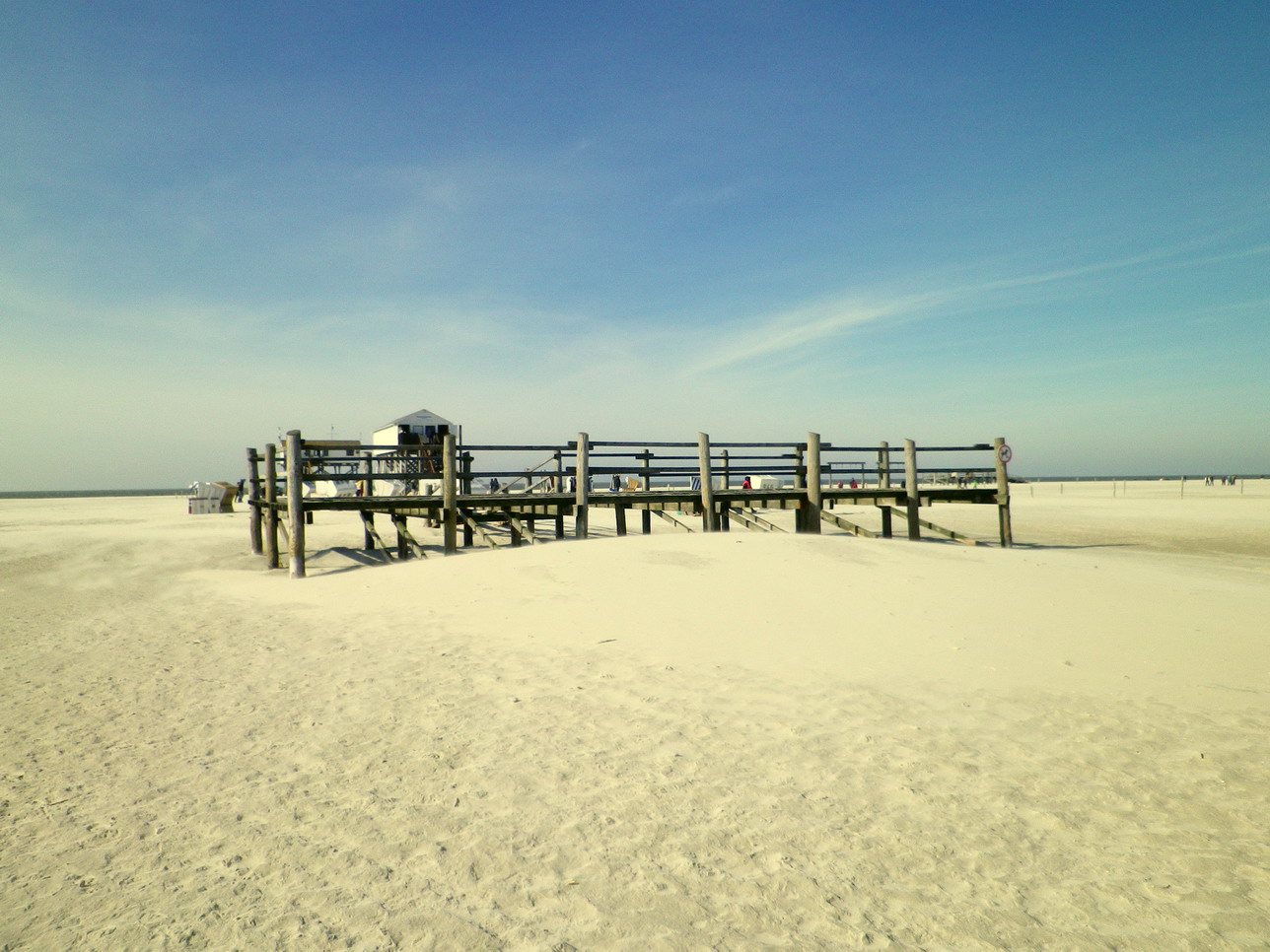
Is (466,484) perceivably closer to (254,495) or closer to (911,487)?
(254,495)

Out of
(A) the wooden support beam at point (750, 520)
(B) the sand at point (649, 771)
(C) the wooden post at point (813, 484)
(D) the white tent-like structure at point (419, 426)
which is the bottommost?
(B) the sand at point (649, 771)

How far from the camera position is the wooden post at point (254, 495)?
16469mm

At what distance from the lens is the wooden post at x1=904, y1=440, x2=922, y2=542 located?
53.0ft

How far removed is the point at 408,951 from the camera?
260 centimetres

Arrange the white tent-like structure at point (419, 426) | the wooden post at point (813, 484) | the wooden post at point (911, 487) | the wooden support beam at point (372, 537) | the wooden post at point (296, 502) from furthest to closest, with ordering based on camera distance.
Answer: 1. the white tent-like structure at point (419, 426)
2. the wooden post at point (911, 487)
3. the wooden support beam at point (372, 537)
4. the wooden post at point (813, 484)
5. the wooden post at point (296, 502)

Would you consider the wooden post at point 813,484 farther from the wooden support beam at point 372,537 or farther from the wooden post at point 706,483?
the wooden support beam at point 372,537

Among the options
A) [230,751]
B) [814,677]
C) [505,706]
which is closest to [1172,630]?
[814,677]

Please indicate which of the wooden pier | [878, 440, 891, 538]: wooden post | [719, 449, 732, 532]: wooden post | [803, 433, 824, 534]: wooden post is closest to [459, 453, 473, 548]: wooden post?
the wooden pier

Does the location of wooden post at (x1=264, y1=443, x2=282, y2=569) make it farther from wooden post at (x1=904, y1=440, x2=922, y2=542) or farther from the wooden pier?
wooden post at (x1=904, y1=440, x2=922, y2=542)

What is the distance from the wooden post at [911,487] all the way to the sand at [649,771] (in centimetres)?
739

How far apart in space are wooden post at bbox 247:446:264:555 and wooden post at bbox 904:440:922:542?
15168mm

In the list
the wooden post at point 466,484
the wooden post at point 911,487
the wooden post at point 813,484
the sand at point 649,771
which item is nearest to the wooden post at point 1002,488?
the wooden post at point 911,487

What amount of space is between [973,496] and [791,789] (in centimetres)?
1651

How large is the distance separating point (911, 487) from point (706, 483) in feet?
18.6
